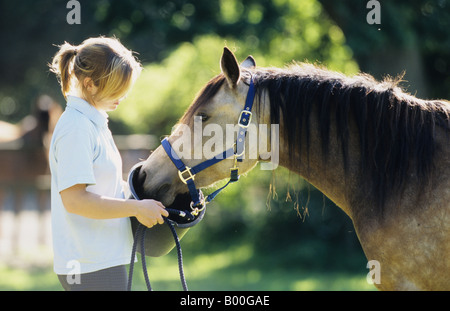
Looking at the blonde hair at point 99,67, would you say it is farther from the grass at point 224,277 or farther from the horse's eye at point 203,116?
the grass at point 224,277

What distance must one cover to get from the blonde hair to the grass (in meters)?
4.32

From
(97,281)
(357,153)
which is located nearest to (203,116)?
(357,153)

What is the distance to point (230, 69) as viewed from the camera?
255cm

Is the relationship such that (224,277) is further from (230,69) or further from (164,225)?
(230,69)

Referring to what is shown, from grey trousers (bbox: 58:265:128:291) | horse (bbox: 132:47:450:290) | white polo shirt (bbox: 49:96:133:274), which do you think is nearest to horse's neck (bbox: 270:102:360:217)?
horse (bbox: 132:47:450:290)

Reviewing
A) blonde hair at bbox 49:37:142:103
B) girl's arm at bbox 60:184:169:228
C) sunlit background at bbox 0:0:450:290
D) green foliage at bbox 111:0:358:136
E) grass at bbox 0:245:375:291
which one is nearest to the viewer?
girl's arm at bbox 60:184:169:228

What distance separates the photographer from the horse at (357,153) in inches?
90.6

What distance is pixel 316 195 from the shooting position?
7426 mm

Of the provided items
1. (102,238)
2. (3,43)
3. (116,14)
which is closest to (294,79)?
(102,238)

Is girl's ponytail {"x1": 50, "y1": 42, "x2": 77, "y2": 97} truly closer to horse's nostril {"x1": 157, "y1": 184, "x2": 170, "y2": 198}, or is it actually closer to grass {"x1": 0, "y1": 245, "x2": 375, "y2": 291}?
horse's nostril {"x1": 157, "y1": 184, "x2": 170, "y2": 198}

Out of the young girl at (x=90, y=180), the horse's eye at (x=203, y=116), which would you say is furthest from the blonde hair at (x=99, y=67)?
the horse's eye at (x=203, y=116)

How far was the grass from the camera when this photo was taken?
21.1ft

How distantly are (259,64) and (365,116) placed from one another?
4.86m

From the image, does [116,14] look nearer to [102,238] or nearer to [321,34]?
[321,34]
